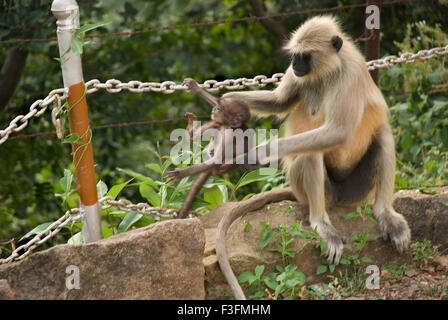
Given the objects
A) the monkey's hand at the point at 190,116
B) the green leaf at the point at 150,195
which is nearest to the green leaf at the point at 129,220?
the green leaf at the point at 150,195

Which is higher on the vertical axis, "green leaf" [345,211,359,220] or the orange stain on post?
the orange stain on post

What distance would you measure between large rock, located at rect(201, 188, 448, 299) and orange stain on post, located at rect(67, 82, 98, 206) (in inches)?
32.6

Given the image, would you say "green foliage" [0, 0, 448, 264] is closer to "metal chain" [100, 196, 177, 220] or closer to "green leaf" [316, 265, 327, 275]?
"metal chain" [100, 196, 177, 220]

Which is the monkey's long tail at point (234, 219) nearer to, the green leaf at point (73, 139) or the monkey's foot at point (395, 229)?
the monkey's foot at point (395, 229)

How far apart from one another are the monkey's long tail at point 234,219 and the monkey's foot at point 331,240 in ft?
1.46

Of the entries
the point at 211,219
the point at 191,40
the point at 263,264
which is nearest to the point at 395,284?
the point at 263,264

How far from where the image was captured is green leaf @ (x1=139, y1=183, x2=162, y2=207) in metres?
4.61

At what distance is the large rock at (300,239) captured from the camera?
3.69 m

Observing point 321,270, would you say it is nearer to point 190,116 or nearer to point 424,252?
point 424,252

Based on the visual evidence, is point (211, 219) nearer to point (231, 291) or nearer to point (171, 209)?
point (171, 209)

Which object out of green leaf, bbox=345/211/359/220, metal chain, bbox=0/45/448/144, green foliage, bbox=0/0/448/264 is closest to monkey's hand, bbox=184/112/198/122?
metal chain, bbox=0/45/448/144

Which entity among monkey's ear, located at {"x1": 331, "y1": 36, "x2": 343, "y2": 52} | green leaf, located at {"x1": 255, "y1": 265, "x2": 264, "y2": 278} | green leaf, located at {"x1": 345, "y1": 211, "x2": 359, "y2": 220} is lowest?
green leaf, located at {"x1": 255, "y1": 265, "x2": 264, "y2": 278}

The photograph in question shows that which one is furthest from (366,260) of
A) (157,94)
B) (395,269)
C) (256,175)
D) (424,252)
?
(157,94)

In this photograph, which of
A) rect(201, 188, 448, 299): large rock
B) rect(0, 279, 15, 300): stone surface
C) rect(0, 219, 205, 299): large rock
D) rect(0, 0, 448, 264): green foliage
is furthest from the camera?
rect(0, 0, 448, 264): green foliage
